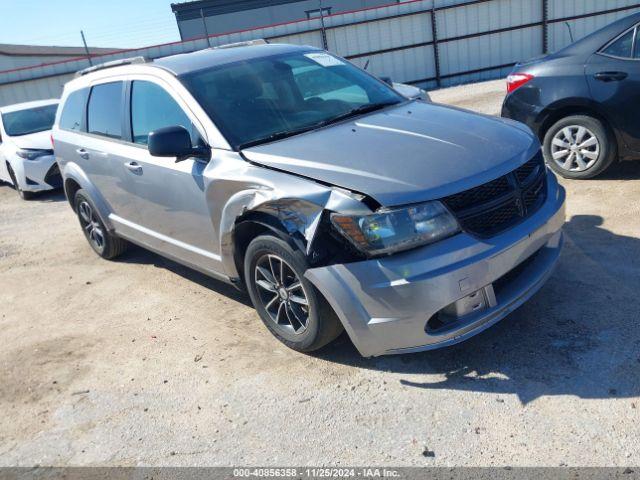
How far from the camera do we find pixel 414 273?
2.84 metres

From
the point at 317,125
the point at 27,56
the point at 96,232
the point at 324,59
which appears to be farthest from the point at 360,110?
the point at 27,56

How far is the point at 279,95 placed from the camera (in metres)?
A: 4.06

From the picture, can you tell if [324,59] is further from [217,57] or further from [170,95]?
[170,95]

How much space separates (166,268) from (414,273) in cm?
332

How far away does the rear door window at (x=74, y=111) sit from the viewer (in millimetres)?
5395

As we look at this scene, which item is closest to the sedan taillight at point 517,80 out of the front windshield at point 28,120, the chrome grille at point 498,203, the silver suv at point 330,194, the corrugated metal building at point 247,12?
the silver suv at point 330,194

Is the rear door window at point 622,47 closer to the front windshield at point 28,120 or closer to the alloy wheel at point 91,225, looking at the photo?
the alloy wheel at point 91,225

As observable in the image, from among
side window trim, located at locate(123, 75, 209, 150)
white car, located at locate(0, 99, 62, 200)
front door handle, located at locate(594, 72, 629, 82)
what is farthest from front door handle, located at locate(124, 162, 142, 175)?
white car, located at locate(0, 99, 62, 200)

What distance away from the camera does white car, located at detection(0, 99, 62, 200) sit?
30.4 feet

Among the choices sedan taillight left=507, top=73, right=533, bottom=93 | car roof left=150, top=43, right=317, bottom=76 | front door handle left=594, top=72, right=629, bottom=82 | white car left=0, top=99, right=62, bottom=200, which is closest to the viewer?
car roof left=150, top=43, right=317, bottom=76

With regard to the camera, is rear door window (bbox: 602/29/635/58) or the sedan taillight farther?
the sedan taillight

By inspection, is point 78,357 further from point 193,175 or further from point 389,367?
point 389,367

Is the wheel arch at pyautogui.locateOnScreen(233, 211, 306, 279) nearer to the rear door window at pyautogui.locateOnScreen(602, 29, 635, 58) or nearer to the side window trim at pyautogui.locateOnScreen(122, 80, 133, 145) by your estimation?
the side window trim at pyautogui.locateOnScreen(122, 80, 133, 145)

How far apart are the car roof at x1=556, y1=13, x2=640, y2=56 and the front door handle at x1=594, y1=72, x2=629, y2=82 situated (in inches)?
10.8
